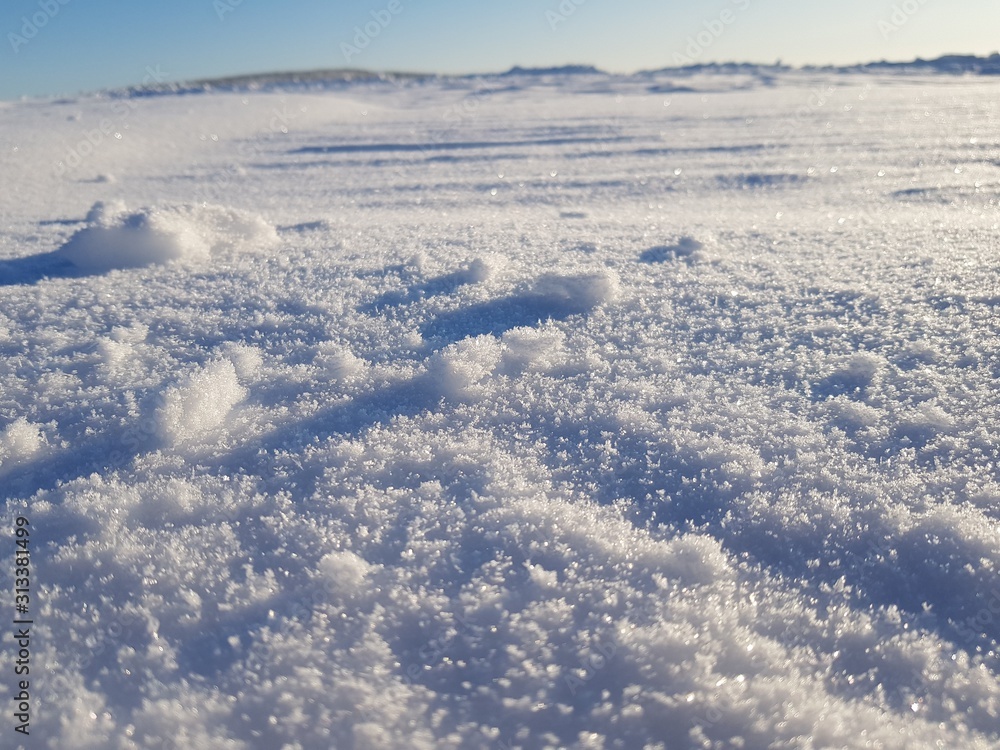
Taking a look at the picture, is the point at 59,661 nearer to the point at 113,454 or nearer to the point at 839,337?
the point at 113,454

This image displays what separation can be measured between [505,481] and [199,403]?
0.61m

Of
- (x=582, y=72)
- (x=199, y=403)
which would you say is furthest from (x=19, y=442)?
Answer: (x=582, y=72)

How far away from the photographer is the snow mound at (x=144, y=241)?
2.01 m

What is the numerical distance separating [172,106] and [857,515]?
6.83 m

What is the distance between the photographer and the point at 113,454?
1.19 m

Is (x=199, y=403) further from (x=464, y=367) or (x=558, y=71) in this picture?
(x=558, y=71)

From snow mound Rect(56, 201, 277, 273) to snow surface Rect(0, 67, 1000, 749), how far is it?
0.03 feet

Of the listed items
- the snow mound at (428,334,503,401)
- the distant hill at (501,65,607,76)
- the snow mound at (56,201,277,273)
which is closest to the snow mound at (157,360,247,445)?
the snow mound at (428,334,503,401)

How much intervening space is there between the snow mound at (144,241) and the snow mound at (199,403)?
2.69 feet

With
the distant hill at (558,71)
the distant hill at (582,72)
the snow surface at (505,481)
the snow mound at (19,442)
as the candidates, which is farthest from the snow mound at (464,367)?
the distant hill at (558,71)

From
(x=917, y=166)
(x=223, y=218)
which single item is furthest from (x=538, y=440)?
(x=917, y=166)

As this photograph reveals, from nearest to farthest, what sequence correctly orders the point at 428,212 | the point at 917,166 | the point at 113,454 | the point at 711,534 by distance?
1. the point at 711,534
2. the point at 113,454
3. the point at 428,212
4. the point at 917,166

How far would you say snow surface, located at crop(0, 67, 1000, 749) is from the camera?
0.80 meters

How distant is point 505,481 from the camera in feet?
3.68
